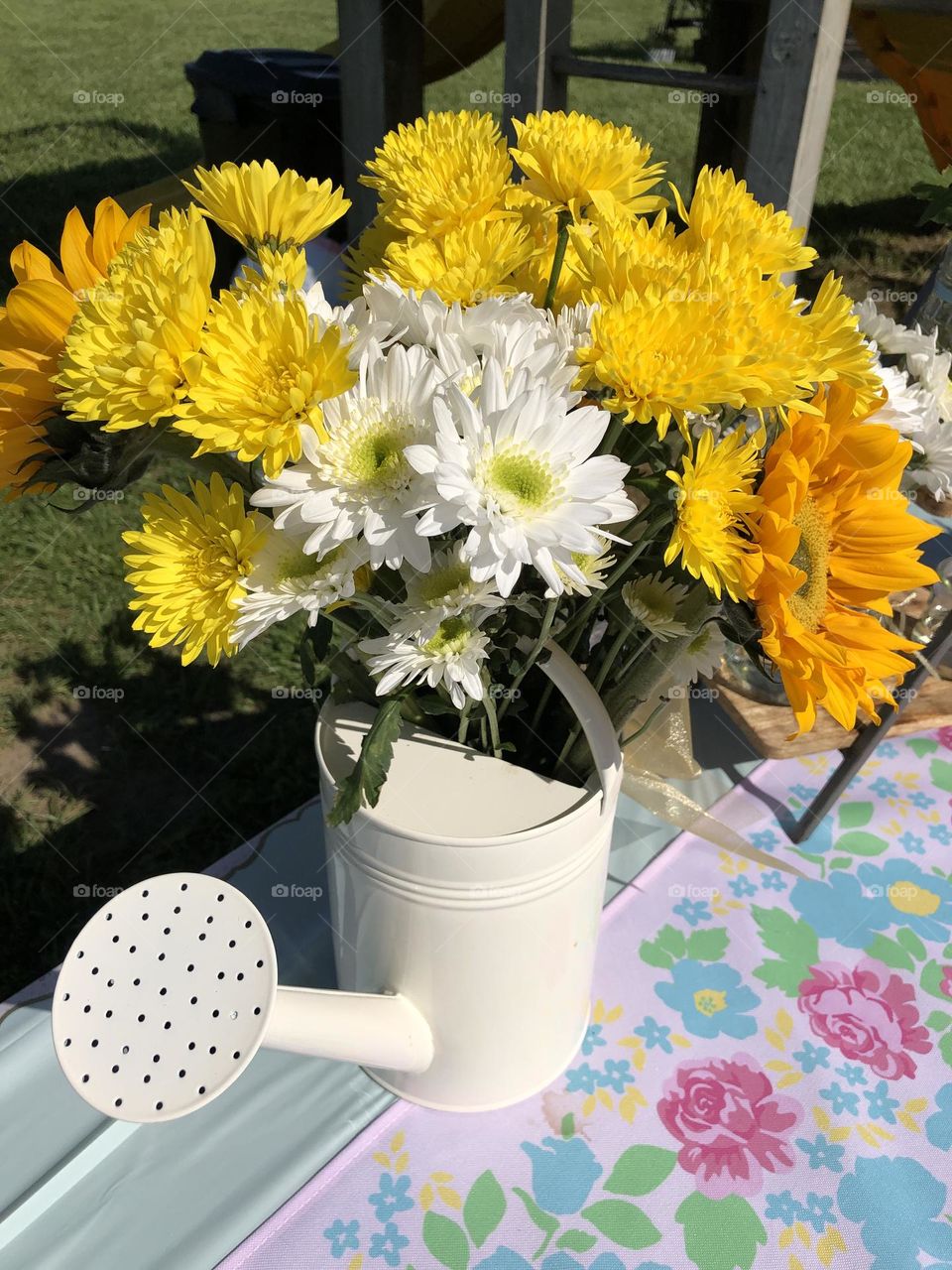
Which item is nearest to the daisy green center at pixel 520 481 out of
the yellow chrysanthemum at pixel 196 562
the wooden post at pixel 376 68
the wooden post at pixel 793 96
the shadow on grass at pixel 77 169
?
the yellow chrysanthemum at pixel 196 562

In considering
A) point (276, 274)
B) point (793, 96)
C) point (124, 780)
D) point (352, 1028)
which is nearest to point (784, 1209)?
point (352, 1028)

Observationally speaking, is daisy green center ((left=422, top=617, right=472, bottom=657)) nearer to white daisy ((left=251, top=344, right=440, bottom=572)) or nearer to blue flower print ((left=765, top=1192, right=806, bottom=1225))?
white daisy ((left=251, top=344, right=440, bottom=572))

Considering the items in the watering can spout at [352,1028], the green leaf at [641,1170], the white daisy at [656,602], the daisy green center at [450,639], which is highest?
the daisy green center at [450,639]

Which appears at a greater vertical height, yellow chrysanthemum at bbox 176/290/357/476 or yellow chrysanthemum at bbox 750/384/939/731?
yellow chrysanthemum at bbox 176/290/357/476

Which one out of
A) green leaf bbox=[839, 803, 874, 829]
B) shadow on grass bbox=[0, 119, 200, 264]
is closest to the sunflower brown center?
green leaf bbox=[839, 803, 874, 829]

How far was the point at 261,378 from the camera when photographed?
0.38 m

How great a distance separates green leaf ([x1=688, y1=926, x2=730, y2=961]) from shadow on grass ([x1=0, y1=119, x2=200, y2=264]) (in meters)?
2.89

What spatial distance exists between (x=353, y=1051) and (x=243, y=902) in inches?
5.0

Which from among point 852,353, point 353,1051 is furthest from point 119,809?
point 852,353

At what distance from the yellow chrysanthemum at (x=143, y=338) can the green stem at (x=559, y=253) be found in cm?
18

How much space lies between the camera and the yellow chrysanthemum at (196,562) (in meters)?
0.41

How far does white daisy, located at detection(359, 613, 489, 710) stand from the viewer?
1.41ft

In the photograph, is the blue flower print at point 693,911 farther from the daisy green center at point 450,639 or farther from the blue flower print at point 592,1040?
the daisy green center at point 450,639

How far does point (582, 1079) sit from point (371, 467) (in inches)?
21.0
